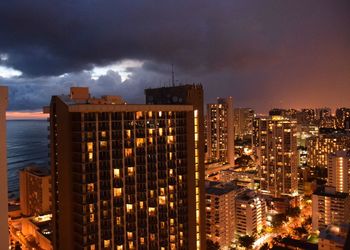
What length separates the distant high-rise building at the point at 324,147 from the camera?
2201 inches

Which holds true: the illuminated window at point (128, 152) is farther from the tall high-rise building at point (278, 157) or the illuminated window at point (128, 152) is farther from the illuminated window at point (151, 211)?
the tall high-rise building at point (278, 157)

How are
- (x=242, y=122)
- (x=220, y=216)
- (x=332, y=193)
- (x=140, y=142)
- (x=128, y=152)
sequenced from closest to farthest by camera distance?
(x=128, y=152) → (x=140, y=142) → (x=220, y=216) → (x=332, y=193) → (x=242, y=122)

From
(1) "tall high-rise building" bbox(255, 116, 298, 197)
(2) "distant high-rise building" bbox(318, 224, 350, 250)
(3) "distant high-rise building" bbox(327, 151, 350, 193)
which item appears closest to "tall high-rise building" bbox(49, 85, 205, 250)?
(2) "distant high-rise building" bbox(318, 224, 350, 250)

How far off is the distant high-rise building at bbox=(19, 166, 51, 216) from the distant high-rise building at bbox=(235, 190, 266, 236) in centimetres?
1775

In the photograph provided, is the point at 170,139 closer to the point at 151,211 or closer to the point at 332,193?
the point at 151,211

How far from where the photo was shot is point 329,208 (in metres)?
30.4

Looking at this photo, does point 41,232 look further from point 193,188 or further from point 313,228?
point 313,228

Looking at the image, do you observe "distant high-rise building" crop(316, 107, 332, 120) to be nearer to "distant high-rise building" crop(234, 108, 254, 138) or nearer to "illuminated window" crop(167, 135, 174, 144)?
"distant high-rise building" crop(234, 108, 254, 138)

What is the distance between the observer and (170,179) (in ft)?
59.9

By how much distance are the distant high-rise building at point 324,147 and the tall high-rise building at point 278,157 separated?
15.8m

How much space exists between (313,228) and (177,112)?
21.0m

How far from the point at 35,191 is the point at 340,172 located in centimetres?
3282

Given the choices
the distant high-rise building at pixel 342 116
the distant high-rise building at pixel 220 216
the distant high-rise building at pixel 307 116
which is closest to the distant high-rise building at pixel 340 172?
the distant high-rise building at pixel 220 216

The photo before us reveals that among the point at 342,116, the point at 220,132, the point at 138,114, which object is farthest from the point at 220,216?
the point at 342,116
